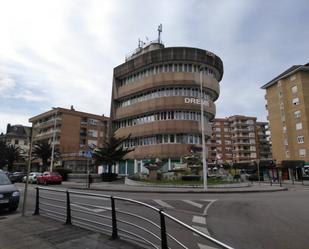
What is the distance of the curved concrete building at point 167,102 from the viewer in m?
40.0

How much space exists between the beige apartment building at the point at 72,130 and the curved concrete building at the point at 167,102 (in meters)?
21.7

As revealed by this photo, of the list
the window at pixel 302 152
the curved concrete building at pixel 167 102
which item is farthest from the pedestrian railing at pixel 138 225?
the window at pixel 302 152

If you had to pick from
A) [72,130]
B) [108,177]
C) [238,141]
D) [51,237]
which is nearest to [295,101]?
[238,141]

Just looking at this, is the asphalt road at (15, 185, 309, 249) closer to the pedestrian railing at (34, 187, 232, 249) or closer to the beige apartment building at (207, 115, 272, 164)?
the pedestrian railing at (34, 187, 232, 249)

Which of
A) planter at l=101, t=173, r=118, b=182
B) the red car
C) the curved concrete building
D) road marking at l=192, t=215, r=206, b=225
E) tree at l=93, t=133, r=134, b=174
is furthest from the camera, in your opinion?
the curved concrete building

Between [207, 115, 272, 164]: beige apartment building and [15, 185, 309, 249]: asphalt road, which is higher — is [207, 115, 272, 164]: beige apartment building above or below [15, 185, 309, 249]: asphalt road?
above

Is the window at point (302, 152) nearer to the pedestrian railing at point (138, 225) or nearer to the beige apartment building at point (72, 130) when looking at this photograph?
the beige apartment building at point (72, 130)

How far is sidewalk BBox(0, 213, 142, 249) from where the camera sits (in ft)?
17.5

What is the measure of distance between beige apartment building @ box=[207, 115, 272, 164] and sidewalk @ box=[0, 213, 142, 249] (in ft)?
319

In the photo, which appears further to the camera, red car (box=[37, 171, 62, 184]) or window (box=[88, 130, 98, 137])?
window (box=[88, 130, 98, 137])

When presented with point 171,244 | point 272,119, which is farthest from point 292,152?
point 171,244

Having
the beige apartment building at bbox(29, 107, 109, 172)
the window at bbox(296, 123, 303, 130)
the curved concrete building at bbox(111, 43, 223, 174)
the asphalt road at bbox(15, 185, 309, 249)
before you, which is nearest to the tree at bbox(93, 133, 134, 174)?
the curved concrete building at bbox(111, 43, 223, 174)

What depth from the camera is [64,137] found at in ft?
220

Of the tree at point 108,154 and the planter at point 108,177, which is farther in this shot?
the planter at point 108,177
